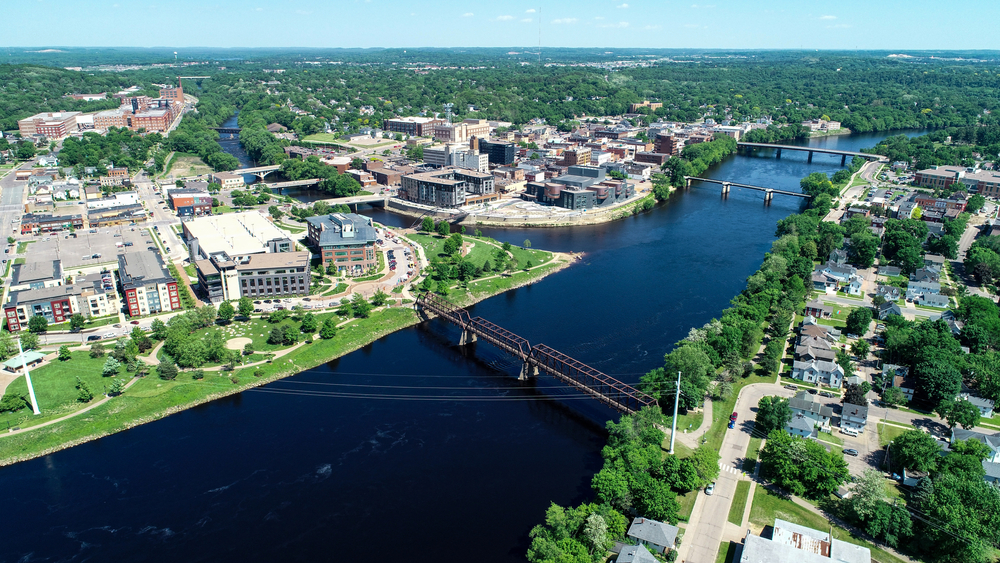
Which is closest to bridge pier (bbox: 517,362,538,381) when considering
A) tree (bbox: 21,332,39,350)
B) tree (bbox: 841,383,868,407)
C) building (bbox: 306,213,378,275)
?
tree (bbox: 841,383,868,407)

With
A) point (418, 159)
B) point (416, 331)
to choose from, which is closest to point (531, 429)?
point (416, 331)

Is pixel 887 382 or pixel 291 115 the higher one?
pixel 291 115

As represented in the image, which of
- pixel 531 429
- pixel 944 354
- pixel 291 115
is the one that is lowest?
pixel 531 429

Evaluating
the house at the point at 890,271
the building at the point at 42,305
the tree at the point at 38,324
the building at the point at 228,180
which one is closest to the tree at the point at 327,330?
the building at the point at 42,305

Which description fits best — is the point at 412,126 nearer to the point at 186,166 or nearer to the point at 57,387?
the point at 186,166

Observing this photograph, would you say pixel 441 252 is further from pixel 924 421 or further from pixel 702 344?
pixel 924 421

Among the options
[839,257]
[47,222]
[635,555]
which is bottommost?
[635,555]

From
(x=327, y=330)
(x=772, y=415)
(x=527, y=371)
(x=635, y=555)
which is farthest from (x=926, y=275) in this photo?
(x=327, y=330)
